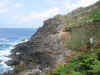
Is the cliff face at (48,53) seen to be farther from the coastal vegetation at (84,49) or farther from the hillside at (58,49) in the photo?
the coastal vegetation at (84,49)

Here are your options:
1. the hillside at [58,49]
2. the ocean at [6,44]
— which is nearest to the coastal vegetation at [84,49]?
the hillside at [58,49]

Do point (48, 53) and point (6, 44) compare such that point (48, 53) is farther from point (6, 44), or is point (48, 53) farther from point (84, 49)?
point (6, 44)

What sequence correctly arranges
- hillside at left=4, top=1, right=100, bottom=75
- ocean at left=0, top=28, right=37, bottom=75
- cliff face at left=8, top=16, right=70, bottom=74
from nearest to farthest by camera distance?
1. hillside at left=4, top=1, right=100, bottom=75
2. cliff face at left=8, top=16, right=70, bottom=74
3. ocean at left=0, top=28, right=37, bottom=75

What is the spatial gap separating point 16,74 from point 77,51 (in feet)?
24.6

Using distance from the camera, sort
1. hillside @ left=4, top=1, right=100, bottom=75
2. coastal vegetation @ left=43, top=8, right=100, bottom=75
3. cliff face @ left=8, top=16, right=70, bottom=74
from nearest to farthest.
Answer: coastal vegetation @ left=43, top=8, right=100, bottom=75
hillside @ left=4, top=1, right=100, bottom=75
cliff face @ left=8, top=16, right=70, bottom=74

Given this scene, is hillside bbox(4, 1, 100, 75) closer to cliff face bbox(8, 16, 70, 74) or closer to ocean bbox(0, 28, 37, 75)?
cliff face bbox(8, 16, 70, 74)

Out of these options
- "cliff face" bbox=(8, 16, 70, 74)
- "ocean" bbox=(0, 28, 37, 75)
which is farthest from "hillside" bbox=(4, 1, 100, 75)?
"ocean" bbox=(0, 28, 37, 75)

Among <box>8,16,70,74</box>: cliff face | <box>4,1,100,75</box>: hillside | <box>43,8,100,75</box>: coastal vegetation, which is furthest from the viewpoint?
<box>8,16,70,74</box>: cliff face

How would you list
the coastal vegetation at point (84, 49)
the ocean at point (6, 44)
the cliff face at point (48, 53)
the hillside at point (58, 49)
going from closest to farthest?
the coastal vegetation at point (84, 49)
the hillside at point (58, 49)
the cliff face at point (48, 53)
the ocean at point (6, 44)

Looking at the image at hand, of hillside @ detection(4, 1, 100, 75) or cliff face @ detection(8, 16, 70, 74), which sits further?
cliff face @ detection(8, 16, 70, 74)

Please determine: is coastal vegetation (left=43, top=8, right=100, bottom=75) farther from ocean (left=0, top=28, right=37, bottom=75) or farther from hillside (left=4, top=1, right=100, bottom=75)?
ocean (left=0, top=28, right=37, bottom=75)

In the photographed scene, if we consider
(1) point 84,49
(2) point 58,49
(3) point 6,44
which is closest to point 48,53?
(2) point 58,49

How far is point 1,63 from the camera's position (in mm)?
27578

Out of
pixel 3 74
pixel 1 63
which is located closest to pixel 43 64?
pixel 3 74
